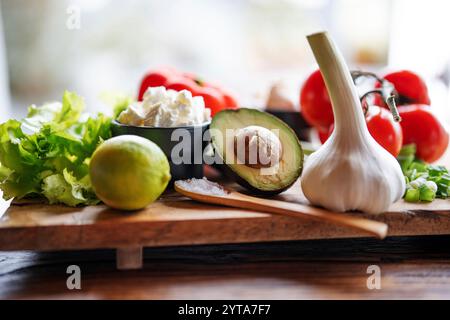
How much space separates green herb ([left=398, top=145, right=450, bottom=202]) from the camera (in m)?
0.76

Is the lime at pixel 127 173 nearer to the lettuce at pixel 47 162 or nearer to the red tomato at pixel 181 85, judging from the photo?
the lettuce at pixel 47 162

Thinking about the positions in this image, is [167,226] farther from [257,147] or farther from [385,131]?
[385,131]

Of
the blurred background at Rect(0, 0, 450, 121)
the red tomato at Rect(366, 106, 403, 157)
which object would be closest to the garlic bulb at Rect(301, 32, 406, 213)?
the red tomato at Rect(366, 106, 403, 157)

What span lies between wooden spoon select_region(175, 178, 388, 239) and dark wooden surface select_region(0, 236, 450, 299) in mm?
76

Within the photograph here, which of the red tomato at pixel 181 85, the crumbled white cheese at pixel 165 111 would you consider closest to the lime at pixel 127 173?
the crumbled white cheese at pixel 165 111

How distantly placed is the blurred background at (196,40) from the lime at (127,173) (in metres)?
1.14

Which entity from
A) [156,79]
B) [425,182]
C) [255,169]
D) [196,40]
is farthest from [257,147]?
[196,40]

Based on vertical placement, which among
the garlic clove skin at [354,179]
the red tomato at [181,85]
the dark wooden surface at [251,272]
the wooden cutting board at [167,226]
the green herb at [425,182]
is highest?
the red tomato at [181,85]

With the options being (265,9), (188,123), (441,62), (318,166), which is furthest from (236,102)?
(441,62)

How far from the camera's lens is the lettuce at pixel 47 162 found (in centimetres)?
74

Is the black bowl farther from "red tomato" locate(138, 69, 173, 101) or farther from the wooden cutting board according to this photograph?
"red tomato" locate(138, 69, 173, 101)

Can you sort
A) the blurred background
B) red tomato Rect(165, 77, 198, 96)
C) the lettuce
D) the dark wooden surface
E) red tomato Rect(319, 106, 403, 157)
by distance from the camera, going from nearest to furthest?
the dark wooden surface, the lettuce, red tomato Rect(319, 106, 403, 157), red tomato Rect(165, 77, 198, 96), the blurred background

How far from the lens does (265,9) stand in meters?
1.87

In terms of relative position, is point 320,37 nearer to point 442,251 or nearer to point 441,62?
point 442,251
